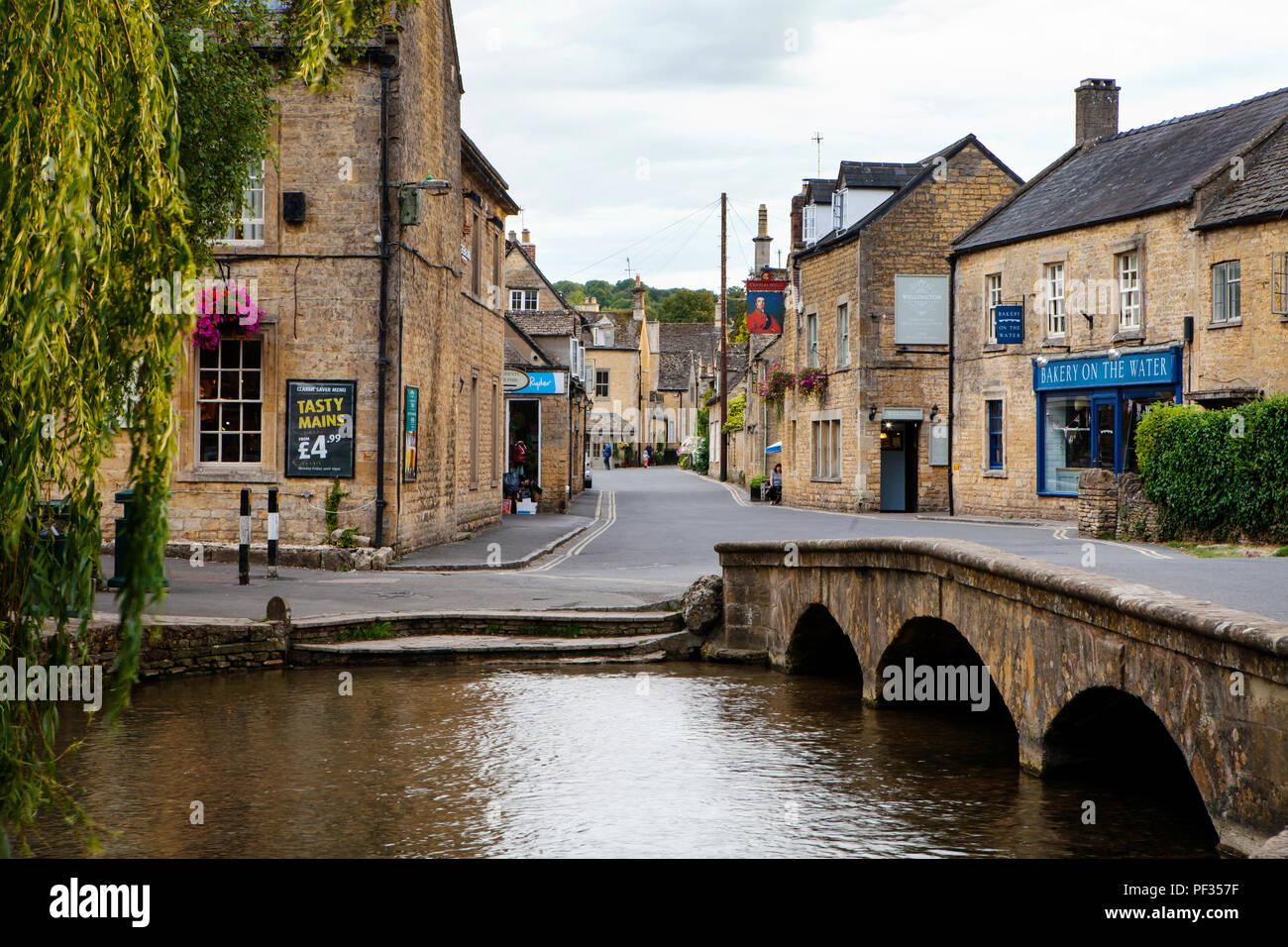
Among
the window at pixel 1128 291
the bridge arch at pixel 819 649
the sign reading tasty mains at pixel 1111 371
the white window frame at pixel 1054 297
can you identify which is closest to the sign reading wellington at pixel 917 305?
the white window frame at pixel 1054 297

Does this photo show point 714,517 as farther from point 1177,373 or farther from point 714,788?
point 714,788

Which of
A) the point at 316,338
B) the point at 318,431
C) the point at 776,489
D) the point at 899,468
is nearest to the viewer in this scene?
the point at 318,431

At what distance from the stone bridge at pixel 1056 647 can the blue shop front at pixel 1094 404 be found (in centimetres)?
1304

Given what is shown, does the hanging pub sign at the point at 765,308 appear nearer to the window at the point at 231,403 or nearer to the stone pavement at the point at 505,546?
the stone pavement at the point at 505,546

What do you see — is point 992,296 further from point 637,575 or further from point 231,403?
point 231,403

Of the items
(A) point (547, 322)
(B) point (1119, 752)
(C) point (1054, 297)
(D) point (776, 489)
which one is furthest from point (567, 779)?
(A) point (547, 322)

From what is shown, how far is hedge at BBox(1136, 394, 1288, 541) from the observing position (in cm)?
1888

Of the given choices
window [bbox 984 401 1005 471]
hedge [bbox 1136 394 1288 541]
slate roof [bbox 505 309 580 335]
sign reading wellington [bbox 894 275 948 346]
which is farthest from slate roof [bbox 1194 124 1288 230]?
slate roof [bbox 505 309 580 335]

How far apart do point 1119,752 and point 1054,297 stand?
67.6 feet

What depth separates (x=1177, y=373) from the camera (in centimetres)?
2356

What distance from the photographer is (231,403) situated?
58.5 feet

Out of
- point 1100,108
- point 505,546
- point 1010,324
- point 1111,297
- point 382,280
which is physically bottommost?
point 505,546

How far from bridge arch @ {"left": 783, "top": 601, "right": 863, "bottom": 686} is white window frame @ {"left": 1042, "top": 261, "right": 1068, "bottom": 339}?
1599 centimetres
